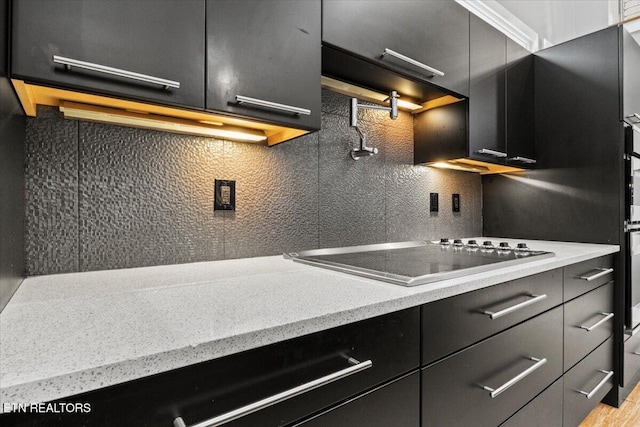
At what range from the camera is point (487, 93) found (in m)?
1.82

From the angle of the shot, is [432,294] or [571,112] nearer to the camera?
[432,294]

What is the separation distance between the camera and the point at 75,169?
1.00 meters

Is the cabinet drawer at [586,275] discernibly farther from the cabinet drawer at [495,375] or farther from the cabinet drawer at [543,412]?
the cabinet drawer at [543,412]

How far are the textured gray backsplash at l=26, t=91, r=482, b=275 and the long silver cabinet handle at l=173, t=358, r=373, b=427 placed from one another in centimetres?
72

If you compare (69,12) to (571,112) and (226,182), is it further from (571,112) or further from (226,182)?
(571,112)

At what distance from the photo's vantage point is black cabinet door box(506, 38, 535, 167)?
1969mm

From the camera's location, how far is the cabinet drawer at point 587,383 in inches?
59.0

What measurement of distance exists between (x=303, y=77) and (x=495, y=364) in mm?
1085

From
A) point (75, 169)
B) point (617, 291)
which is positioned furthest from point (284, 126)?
point (617, 291)

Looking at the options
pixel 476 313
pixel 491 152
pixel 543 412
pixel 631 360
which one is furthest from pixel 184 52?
pixel 631 360

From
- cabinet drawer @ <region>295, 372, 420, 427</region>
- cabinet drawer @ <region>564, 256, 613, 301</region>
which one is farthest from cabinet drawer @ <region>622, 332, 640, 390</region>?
cabinet drawer @ <region>295, 372, 420, 427</region>

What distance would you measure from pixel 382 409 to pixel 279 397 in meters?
0.29

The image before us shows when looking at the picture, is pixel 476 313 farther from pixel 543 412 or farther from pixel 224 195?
pixel 224 195

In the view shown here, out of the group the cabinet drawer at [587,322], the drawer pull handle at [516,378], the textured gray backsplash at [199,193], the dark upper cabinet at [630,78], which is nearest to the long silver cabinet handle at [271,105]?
the textured gray backsplash at [199,193]
